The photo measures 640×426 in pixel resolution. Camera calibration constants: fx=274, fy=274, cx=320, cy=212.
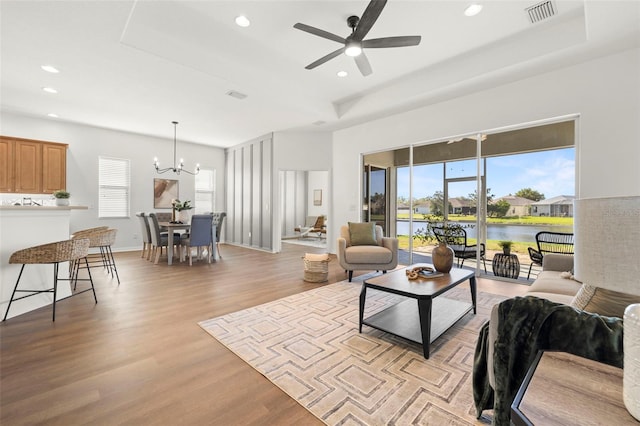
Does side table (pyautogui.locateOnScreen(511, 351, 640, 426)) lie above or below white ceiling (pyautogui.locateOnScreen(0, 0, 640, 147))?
below

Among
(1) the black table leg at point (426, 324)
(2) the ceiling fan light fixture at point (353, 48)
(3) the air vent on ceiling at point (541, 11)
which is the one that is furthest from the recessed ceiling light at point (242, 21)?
(1) the black table leg at point (426, 324)

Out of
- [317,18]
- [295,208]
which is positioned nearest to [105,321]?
[317,18]

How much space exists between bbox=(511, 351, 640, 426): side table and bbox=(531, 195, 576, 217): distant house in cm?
399

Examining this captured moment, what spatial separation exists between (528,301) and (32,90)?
7.23 meters

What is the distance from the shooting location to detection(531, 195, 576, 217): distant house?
12.8 ft

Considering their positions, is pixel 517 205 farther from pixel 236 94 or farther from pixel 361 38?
pixel 236 94

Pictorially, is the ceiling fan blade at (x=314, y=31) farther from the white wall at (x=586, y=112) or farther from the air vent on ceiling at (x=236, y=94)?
the white wall at (x=586, y=112)

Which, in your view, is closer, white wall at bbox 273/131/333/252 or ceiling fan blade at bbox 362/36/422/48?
ceiling fan blade at bbox 362/36/422/48

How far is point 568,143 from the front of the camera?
389 cm

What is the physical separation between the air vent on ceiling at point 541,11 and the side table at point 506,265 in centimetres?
324

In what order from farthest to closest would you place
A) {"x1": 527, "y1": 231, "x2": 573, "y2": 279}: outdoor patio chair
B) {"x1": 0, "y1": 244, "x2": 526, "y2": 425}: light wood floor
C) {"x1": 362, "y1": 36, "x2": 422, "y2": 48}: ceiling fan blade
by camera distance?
{"x1": 527, "y1": 231, "x2": 573, "y2": 279}: outdoor patio chair, {"x1": 362, "y1": 36, "x2": 422, "y2": 48}: ceiling fan blade, {"x1": 0, "y1": 244, "x2": 526, "y2": 425}: light wood floor

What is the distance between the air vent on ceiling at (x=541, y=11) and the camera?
3006 millimetres

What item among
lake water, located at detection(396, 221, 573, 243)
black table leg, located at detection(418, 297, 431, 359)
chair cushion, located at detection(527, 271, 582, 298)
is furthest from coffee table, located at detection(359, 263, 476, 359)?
lake water, located at detection(396, 221, 573, 243)

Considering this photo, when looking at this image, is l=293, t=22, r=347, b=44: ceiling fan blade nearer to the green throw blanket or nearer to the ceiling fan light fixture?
the ceiling fan light fixture
